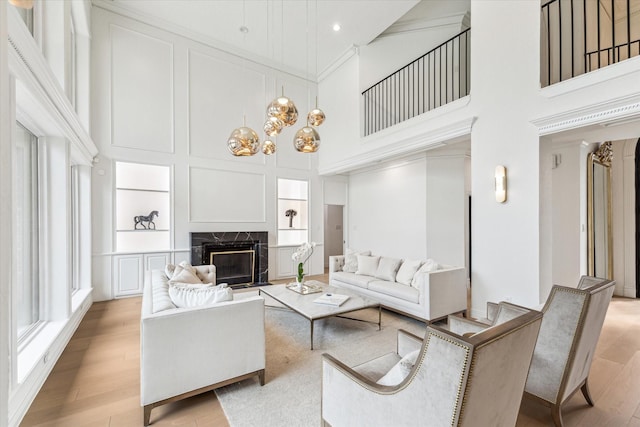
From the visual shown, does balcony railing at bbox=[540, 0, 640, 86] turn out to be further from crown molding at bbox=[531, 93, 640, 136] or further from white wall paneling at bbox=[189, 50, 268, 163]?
white wall paneling at bbox=[189, 50, 268, 163]

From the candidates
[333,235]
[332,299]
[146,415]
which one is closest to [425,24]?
[333,235]

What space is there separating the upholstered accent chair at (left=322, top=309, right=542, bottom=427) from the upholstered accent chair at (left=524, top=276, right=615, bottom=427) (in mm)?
786

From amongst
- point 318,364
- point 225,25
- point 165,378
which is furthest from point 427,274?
point 225,25

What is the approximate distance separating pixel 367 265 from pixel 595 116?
11.5ft

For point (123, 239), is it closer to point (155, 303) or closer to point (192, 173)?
point (192, 173)

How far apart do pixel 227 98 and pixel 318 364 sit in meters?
5.83

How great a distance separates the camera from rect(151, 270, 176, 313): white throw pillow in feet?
7.42

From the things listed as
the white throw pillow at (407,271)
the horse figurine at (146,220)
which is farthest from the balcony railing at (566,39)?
the horse figurine at (146,220)

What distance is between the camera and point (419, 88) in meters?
6.17

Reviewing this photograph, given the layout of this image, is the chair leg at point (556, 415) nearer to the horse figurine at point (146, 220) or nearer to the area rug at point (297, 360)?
the area rug at point (297, 360)

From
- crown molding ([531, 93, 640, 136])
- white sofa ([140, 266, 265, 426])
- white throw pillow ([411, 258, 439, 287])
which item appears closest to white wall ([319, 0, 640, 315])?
crown molding ([531, 93, 640, 136])

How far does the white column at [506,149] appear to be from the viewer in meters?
3.56

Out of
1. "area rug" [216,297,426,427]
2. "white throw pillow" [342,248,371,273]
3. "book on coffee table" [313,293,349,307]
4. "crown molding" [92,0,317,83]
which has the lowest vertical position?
"area rug" [216,297,426,427]

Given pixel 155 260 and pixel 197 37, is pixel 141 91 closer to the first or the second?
pixel 197 37
